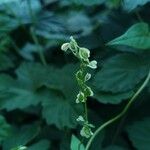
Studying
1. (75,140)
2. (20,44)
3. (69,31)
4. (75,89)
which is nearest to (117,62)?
(75,89)

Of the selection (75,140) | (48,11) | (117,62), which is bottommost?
Result: (75,140)

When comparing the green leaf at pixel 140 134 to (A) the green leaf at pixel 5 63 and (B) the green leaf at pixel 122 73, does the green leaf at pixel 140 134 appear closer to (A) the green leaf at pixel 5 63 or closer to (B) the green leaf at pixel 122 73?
(B) the green leaf at pixel 122 73

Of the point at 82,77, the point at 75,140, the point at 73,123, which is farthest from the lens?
the point at 73,123

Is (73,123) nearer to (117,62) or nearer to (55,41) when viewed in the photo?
(117,62)

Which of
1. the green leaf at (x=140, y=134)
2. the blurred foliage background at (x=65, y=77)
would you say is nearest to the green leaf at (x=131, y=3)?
the blurred foliage background at (x=65, y=77)

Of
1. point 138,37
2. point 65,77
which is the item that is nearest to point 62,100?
point 65,77

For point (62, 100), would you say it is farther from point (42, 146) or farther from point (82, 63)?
point (82, 63)

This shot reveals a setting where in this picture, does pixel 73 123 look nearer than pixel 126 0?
No
